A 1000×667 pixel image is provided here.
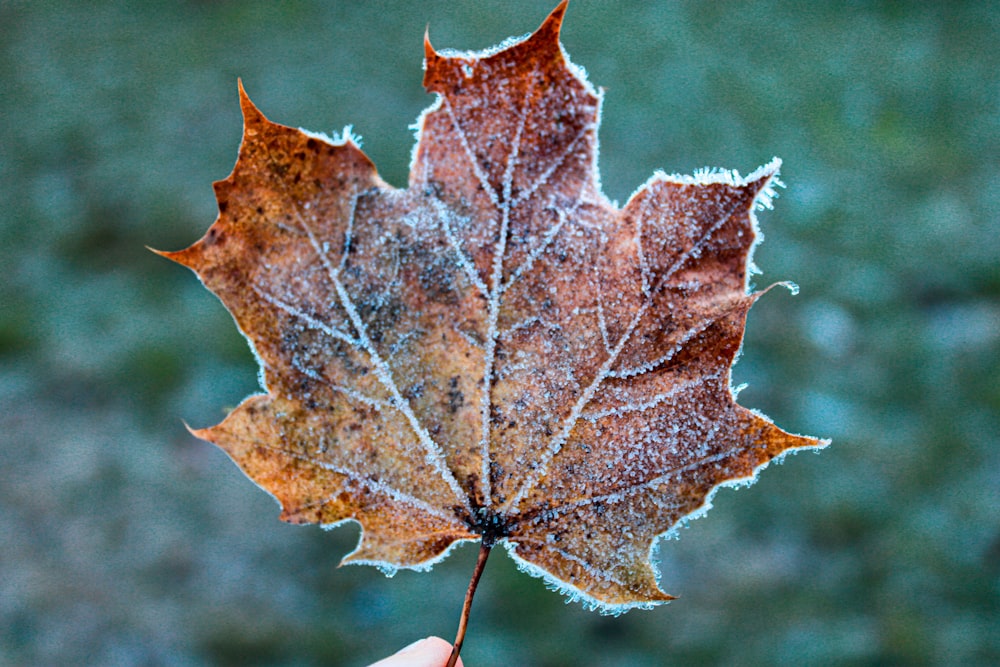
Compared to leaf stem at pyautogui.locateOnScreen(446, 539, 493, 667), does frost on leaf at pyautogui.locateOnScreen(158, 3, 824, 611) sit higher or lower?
higher

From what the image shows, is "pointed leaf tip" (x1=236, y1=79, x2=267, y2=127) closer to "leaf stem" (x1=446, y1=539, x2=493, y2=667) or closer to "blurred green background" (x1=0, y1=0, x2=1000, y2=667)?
"leaf stem" (x1=446, y1=539, x2=493, y2=667)

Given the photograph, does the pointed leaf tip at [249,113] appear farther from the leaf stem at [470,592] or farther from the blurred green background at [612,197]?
the blurred green background at [612,197]

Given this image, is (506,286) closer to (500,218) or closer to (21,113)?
(500,218)

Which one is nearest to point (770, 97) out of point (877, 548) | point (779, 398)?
point (779, 398)

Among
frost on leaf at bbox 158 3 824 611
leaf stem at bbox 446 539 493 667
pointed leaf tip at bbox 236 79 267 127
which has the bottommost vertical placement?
leaf stem at bbox 446 539 493 667

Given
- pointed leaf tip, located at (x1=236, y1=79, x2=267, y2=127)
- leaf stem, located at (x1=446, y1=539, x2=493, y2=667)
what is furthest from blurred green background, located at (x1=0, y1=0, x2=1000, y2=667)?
pointed leaf tip, located at (x1=236, y1=79, x2=267, y2=127)

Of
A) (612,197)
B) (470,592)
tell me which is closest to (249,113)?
(470,592)

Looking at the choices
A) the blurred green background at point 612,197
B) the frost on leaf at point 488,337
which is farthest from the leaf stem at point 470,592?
the blurred green background at point 612,197
